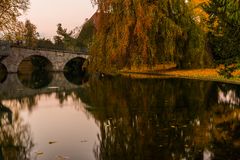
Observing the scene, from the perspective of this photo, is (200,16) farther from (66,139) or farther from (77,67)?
(77,67)

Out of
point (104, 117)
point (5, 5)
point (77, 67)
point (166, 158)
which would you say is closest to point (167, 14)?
point (5, 5)

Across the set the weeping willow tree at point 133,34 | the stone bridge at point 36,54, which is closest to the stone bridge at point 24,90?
the weeping willow tree at point 133,34

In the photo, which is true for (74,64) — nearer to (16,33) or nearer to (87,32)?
(87,32)

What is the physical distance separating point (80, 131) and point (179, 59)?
70.6ft

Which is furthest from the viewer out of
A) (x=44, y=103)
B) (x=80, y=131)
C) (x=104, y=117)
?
(x=44, y=103)

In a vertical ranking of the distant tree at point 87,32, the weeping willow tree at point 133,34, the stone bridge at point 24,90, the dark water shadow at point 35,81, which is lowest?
Answer: the stone bridge at point 24,90

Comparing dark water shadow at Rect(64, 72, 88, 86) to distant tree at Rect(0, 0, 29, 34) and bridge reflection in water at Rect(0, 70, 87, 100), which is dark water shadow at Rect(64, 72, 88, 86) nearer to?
bridge reflection in water at Rect(0, 70, 87, 100)

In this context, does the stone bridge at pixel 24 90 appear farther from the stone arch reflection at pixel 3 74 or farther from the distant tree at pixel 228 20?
the distant tree at pixel 228 20

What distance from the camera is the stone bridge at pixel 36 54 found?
51.4 metres

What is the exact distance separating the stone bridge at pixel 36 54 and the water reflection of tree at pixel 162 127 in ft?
125

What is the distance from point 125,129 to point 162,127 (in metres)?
0.93

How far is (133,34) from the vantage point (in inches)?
1023

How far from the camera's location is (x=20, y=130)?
1012 centimetres

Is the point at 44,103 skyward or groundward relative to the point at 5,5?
groundward
